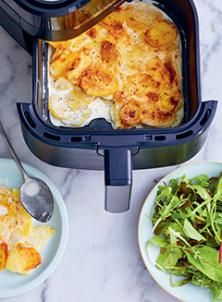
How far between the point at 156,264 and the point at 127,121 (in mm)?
250

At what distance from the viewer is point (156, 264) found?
141 centimetres

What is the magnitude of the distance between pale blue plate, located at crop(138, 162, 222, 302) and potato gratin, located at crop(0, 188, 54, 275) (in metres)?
0.15

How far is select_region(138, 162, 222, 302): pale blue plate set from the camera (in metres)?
1.40

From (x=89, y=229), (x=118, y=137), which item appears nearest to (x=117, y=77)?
(x=118, y=137)

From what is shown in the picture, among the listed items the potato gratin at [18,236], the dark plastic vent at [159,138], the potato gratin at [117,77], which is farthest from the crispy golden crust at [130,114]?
the potato gratin at [18,236]

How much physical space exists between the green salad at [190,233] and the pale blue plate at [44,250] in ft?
0.50

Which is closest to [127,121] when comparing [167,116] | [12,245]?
[167,116]

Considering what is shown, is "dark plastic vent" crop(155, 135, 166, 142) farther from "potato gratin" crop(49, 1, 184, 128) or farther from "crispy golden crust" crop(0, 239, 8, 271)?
"crispy golden crust" crop(0, 239, 8, 271)

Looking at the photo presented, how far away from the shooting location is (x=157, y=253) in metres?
1.42

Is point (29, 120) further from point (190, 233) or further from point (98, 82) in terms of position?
point (190, 233)

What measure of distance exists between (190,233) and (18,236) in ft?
0.94

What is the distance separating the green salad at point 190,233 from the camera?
139cm

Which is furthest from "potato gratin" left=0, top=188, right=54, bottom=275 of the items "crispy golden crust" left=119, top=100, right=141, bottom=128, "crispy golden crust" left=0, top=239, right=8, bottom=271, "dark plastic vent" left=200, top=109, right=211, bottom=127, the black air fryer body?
"dark plastic vent" left=200, top=109, right=211, bottom=127

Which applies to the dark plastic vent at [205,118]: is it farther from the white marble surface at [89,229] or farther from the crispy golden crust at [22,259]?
the crispy golden crust at [22,259]
